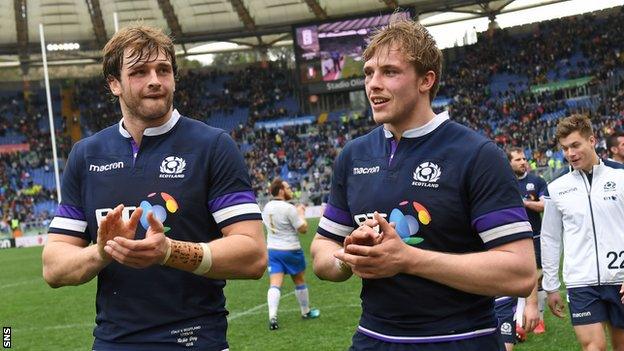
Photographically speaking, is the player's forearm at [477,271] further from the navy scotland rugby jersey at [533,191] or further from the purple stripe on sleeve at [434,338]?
the navy scotland rugby jersey at [533,191]

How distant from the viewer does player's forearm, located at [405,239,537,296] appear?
283 centimetres

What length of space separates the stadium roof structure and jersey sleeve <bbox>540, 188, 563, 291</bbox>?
38.1 metres

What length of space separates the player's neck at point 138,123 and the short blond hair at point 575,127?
10.9ft

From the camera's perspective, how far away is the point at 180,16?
46812 mm

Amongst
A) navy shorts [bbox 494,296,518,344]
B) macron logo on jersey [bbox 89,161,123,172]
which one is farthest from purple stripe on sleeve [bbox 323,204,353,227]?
navy shorts [bbox 494,296,518,344]

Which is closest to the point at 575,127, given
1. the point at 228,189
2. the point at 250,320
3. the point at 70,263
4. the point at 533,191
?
the point at 533,191

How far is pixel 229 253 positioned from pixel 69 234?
0.83 metres

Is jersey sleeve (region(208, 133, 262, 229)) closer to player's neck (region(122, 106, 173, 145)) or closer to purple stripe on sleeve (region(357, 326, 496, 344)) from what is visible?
player's neck (region(122, 106, 173, 145))

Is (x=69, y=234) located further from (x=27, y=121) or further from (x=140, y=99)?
(x=27, y=121)

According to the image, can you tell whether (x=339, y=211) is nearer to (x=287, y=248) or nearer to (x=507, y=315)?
(x=507, y=315)

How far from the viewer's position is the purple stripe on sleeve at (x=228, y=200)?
11.0 feet

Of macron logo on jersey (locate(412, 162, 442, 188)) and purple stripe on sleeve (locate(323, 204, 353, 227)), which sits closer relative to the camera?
macron logo on jersey (locate(412, 162, 442, 188))

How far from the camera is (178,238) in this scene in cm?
334

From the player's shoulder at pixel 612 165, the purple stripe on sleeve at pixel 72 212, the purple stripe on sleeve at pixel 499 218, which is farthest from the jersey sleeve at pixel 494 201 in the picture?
the player's shoulder at pixel 612 165
